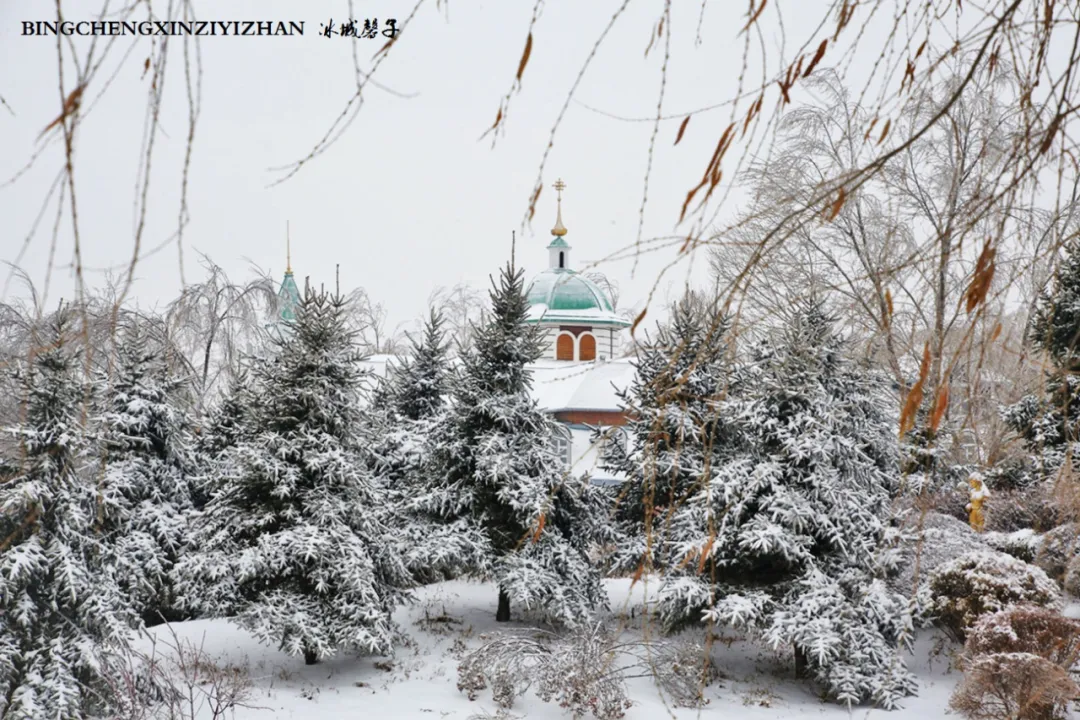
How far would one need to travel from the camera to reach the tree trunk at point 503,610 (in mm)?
13816

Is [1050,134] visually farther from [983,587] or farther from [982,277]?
[983,587]

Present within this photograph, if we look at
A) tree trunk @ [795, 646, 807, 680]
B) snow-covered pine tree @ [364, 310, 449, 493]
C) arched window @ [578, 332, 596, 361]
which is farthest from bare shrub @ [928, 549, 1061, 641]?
arched window @ [578, 332, 596, 361]

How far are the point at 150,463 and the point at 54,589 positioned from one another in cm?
499

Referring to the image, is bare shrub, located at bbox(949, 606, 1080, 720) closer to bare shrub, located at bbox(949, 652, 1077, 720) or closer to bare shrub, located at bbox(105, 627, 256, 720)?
bare shrub, located at bbox(949, 652, 1077, 720)

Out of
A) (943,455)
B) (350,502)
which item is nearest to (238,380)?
(350,502)

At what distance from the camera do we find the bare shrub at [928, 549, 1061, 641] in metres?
10.8

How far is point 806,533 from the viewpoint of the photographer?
11.8m

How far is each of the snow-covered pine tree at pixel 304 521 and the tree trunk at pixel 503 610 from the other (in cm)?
163

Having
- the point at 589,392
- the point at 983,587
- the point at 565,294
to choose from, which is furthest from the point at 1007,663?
the point at 565,294

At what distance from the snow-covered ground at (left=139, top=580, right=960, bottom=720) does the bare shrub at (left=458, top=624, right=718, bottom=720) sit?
0.57 ft

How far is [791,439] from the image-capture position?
1177 centimetres

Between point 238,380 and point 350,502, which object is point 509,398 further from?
point 238,380

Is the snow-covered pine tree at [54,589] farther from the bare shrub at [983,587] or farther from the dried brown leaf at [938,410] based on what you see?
the bare shrub at [983,587]

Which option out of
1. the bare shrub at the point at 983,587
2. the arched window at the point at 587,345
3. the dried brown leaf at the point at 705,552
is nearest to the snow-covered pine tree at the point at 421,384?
the bare shrub at the point at 983,587
